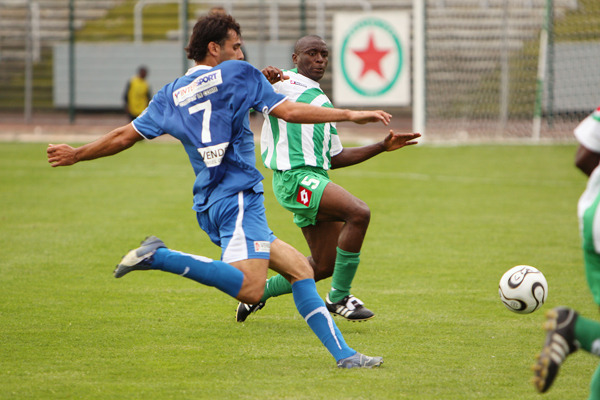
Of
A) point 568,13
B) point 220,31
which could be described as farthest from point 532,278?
point 568,13

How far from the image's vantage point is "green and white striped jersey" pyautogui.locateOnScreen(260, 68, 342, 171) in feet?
17.2

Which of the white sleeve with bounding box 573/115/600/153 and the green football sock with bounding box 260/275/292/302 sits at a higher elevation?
the white sleeve with bounding box 573/115/600/153

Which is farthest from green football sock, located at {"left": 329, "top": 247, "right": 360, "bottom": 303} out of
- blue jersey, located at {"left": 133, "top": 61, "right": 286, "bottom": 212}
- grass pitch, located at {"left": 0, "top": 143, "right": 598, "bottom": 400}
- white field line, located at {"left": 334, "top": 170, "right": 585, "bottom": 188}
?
white field line, located at {"left": 334, "top": 170, "right": 585, "bottom": 188}

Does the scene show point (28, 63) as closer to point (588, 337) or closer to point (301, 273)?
point (301, 273)

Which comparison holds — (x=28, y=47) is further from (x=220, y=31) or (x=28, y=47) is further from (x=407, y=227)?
(x=220, y=31)

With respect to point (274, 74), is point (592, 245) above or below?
below

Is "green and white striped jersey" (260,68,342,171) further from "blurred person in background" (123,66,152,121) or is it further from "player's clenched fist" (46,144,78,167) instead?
"blurred person in background" (123,66,152,121)

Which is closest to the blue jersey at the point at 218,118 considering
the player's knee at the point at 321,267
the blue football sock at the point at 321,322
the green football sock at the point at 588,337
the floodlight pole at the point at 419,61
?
the blue football sock at the point at 321,322

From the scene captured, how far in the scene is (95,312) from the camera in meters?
5.39

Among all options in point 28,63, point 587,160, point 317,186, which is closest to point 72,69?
point 28,63

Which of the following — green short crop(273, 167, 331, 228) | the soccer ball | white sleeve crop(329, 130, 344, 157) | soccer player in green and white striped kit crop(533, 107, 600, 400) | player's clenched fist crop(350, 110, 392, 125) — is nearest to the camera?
soccer player in green and white striped kit crop(533, 107, 600, 400)

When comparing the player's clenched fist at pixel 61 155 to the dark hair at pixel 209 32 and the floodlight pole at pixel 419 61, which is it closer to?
the dark hair at pixel 209 32

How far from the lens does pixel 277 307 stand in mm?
5758

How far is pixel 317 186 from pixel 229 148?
1121 mm
